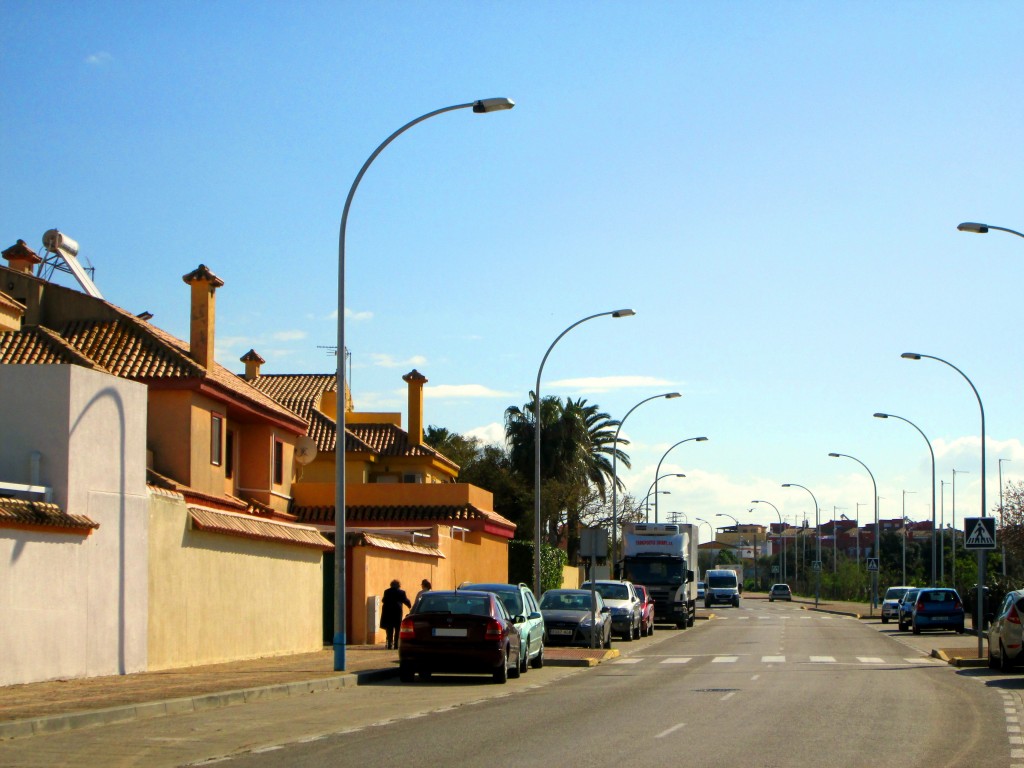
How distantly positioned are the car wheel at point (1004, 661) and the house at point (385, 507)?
14132mm

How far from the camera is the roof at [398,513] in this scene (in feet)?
133

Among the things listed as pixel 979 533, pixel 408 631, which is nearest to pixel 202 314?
pixel 408 631

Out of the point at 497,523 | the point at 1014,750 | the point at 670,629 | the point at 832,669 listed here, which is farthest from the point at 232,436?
the point at 1014,750

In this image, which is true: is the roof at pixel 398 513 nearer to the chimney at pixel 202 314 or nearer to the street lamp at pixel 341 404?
the chimney at pixel 202 314

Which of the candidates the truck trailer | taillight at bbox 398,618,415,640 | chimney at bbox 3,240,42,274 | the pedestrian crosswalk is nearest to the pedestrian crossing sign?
the pedestrian crosswalk

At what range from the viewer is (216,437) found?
34.2 meters

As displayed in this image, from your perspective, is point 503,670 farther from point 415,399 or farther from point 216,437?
point 415,399

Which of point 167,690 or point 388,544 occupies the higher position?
point 388,544

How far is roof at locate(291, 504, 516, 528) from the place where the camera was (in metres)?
40.7

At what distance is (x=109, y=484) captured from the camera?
2077 centimetres

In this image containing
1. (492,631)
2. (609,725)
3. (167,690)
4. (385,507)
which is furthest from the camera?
(385,507)

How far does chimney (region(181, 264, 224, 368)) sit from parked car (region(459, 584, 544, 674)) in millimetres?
12457

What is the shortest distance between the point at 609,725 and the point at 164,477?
17548 millimetres

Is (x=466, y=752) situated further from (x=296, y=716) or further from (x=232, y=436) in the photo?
(x=232, y=436)
